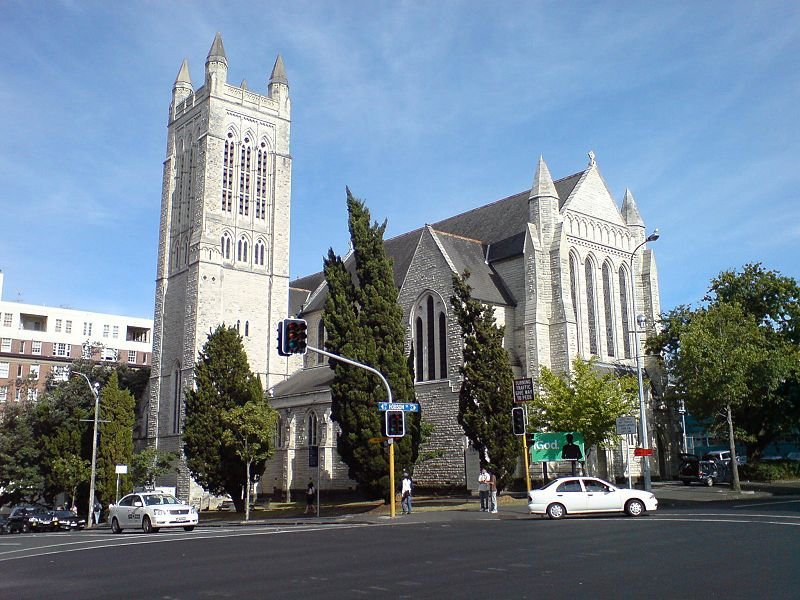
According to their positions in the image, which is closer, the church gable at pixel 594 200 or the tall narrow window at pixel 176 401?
the church gable at pixel 594 200

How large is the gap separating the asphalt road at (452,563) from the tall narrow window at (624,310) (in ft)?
79.2

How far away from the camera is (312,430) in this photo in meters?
48.9

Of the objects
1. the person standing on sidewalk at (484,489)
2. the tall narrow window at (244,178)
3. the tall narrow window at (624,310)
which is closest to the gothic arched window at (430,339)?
the tall narrow window at (624,310)

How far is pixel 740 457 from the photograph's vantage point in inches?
1804

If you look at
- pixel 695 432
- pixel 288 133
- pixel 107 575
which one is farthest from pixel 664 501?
pixel 695 432

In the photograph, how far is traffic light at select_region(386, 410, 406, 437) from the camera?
2528 centimetres

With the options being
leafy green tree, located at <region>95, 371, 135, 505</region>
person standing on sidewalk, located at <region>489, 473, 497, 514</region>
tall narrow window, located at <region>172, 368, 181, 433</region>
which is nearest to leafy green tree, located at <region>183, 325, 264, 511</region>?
leafy green tree, located at <region>95, 371, 135, 505</region>

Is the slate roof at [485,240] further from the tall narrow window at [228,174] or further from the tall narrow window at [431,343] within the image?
the tall narrow window at [228,174]

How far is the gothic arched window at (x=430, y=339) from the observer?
41719 millimetres

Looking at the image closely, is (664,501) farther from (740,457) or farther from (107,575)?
(107,575)

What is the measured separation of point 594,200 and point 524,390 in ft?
71.2

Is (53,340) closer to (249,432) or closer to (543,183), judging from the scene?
(249,432)

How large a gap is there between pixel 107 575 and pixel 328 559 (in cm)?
394

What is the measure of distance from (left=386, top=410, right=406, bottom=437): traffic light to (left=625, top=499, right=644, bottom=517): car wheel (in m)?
7.44
